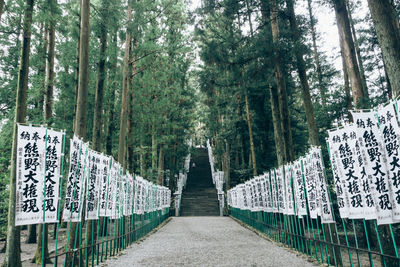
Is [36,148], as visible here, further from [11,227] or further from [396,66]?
[396,66]

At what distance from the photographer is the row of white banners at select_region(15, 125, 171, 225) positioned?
3.89m

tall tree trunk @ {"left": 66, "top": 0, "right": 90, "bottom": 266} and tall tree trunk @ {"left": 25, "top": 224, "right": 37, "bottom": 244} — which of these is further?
tall tree trunk @ {"left": 25, "top": 224, "right": 37, "bottom": 244}

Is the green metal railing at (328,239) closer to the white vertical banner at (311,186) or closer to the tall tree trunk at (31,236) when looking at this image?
the white vertical banner at (311,186)

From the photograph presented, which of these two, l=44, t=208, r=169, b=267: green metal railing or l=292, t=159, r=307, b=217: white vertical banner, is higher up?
l=292, t=159, r=307, b=217: white vertical banner

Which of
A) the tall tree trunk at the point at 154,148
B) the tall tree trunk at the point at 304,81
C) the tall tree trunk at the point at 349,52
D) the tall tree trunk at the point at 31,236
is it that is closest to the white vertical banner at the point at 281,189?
the tall tree trunk at the point at 304,81

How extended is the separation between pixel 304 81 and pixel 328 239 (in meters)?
3.83

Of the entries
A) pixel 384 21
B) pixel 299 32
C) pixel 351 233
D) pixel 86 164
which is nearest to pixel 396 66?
pixel 384 21

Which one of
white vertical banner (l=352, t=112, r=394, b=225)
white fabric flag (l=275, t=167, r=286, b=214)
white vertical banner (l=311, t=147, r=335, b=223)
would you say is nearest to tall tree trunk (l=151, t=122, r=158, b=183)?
white fabric flag (l=275, t=167, r=286, b=214)

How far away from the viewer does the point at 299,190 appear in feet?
21.9

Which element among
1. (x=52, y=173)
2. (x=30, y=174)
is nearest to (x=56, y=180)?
(x=52, y=173)

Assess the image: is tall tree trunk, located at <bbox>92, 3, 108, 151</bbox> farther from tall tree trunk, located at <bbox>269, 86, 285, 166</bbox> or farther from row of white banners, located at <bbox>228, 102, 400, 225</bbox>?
tall tree trunk, located at <bbox>269, 86, 285, 166</bbox>

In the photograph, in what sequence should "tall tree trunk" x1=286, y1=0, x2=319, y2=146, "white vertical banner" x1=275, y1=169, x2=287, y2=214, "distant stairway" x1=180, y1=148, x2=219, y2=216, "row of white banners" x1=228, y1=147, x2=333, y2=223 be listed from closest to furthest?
"row of white banners" x1=228, y1=147, x2=333, y2=223, "tall tree trunk" x1=286, y1=0, x2=319, y2=146, "white vertical banner" x1=275, y1=169, x2=287, y2=214, "distant stairway" x1=180, y1=148, x2=219, y2=216

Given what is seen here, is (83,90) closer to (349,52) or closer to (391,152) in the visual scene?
(391,152)

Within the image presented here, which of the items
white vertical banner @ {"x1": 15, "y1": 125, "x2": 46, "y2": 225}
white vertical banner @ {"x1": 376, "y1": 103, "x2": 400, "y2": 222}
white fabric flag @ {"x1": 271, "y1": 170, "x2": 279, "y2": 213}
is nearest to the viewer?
white vertical banner @ {"x1": 376, "y1": 103, "x2": 400, "y2": 222}
